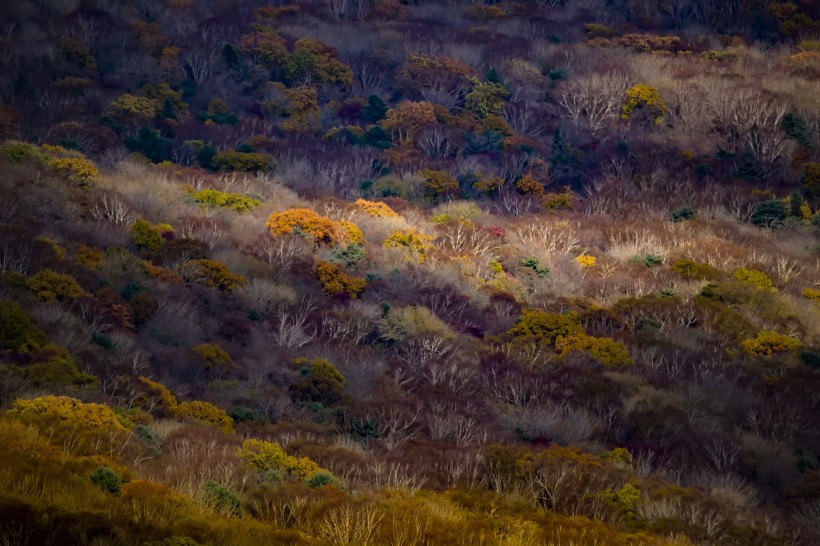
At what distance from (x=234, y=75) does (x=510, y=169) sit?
73.9 ft

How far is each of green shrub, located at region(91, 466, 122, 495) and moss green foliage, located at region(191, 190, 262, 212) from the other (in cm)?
3294

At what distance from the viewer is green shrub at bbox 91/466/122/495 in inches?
495

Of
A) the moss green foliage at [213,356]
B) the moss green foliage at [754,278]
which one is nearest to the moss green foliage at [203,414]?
the moss green foliage at [213,356]

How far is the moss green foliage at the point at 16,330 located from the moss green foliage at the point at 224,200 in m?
22.3

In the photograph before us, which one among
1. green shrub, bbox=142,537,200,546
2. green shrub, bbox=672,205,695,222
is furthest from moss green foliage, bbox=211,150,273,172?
green shrub, bbox=142,537,200,546

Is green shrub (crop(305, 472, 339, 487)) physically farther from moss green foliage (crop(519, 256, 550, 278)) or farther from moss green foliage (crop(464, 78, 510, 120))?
moss green foliage (crop(464, 78, 510, 120))

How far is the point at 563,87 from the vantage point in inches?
2729

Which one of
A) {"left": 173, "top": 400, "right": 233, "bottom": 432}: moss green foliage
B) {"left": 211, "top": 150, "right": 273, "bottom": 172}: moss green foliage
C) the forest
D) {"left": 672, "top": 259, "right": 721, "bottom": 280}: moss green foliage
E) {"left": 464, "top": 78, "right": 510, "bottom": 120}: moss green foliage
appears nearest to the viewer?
the forest

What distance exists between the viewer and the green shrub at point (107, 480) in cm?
1256

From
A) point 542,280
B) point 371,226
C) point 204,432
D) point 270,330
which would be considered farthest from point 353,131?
point 204,432

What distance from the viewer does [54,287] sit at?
26891 millimetres

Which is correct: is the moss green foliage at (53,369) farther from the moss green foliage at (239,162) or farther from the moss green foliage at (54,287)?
the moss green foliage at (239,162)

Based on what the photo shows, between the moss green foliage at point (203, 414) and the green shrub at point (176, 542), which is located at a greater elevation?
the green shrub at point (176, 542)

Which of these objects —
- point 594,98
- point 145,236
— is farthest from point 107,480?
point 594,98
